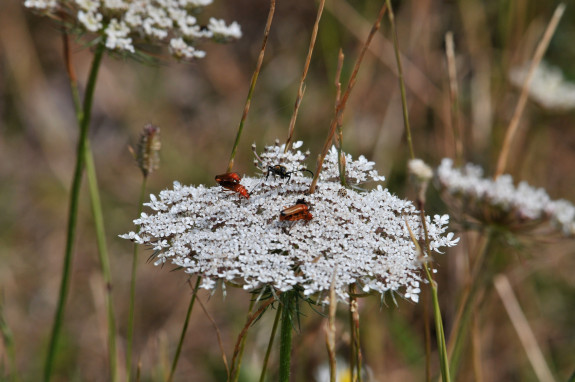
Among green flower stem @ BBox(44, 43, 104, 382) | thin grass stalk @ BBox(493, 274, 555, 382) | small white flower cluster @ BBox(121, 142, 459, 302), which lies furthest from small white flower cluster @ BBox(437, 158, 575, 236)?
green flower stem @ BBox(44, 43, 104, 382)

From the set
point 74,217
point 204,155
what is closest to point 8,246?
point 204,155

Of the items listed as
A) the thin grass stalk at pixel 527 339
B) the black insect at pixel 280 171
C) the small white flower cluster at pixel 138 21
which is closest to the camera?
the black insect at pixel 280 171

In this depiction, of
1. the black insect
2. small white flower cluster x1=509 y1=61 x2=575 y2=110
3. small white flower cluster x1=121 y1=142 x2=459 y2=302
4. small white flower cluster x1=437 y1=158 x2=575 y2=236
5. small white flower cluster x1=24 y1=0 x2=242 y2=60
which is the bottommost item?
small white flower cluster x1=121 y1=142 x2=459 y2=302

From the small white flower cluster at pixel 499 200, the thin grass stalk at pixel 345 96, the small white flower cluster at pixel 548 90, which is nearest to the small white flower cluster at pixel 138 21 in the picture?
the thin grass stalk at pixel 345 96

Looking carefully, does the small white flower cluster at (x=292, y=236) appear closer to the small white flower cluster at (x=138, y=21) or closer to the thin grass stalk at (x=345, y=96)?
the thin grass stalk at (x=345, y=96)

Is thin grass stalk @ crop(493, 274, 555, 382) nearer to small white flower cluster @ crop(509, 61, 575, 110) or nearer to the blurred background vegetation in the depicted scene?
the blurred background vegetation
